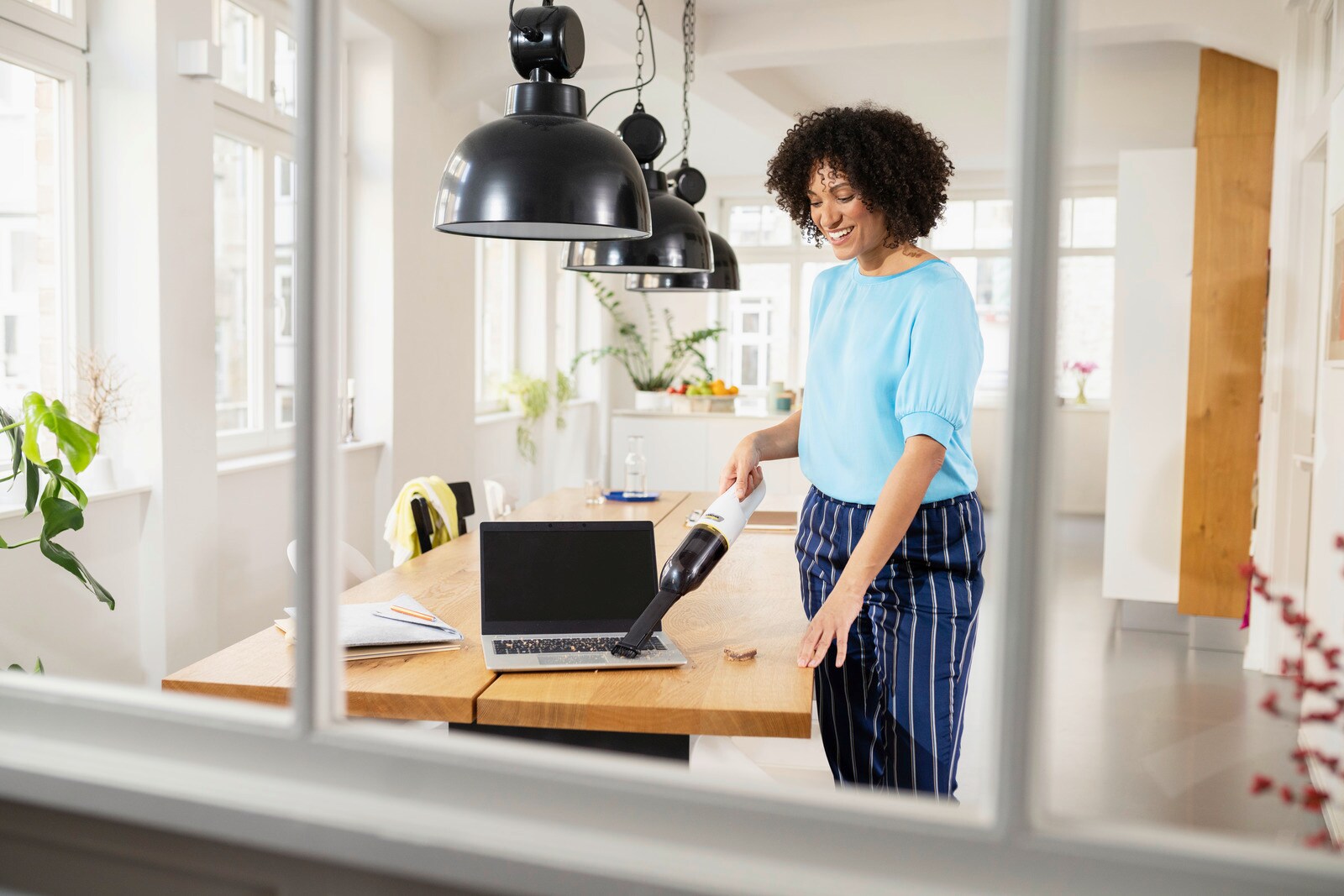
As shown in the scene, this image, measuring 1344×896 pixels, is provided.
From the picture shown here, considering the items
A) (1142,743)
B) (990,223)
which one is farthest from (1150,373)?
(990,223)

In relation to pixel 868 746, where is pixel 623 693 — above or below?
above

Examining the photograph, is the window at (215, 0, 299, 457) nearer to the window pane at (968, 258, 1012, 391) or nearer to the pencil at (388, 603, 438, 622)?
the pencil at (388, 603, 438, 622)

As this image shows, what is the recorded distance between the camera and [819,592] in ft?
6.34

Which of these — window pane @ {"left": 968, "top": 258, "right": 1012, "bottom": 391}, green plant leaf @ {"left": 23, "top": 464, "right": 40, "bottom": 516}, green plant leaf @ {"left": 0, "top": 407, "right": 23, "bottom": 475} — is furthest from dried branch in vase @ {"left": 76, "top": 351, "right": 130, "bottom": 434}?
window pane @ {"left": 968, "top": 258, "right": 1012, "bottom": 391}

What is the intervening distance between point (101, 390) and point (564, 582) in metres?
2.17

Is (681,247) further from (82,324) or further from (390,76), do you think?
(390,76)

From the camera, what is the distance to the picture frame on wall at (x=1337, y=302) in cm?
306

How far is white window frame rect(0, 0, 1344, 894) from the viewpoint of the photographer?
0.79 meters

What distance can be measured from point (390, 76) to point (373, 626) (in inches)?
137

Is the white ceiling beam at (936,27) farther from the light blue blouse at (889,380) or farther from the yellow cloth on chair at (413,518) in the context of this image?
the light blue blouse at (889,380)

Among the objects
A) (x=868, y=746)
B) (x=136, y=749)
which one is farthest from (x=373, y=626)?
(x=868, y=746)

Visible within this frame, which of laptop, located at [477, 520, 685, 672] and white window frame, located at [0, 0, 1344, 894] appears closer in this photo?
white window frame, located at [0, 0, 1344, 894]

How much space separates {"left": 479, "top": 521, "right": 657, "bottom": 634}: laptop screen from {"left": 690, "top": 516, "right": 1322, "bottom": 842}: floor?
41 cm

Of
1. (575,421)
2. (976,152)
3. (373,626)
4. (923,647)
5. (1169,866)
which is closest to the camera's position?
(1169,866)
